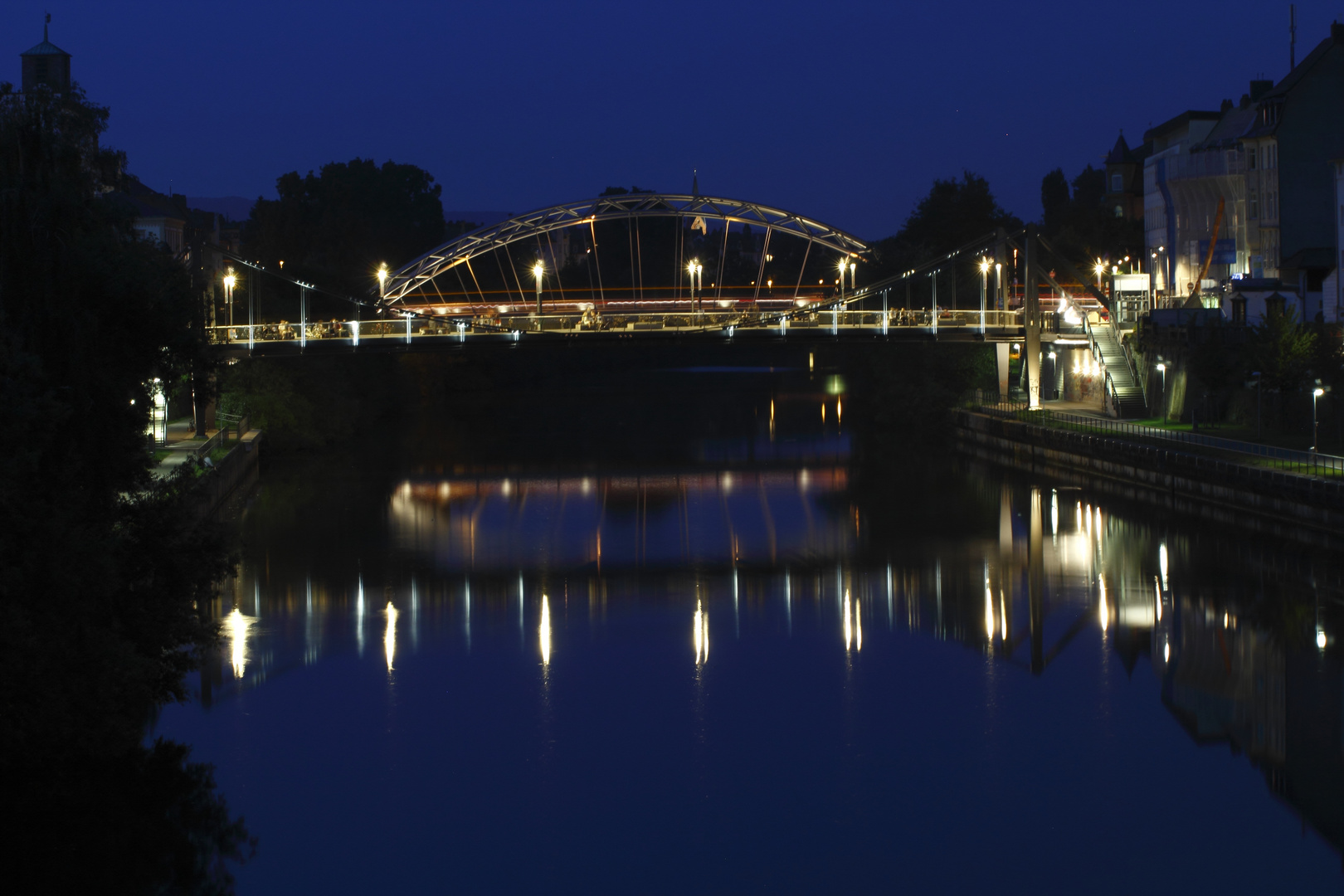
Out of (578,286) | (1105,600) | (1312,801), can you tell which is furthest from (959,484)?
(578,286)

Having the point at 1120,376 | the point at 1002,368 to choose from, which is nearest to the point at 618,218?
the point at 1002,368

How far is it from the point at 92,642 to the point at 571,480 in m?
28.3

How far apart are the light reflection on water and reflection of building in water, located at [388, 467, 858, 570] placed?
0.14m

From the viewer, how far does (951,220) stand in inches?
2955

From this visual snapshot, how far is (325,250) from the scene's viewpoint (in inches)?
3260

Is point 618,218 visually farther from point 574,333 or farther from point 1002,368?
point 1002,368

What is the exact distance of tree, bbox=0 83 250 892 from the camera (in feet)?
47.9

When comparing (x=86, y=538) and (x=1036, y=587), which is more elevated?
(x=86, y=538)

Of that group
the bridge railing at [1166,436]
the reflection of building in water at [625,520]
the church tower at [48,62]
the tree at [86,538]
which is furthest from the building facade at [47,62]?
the tree at [86,538]

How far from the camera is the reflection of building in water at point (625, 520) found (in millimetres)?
30812

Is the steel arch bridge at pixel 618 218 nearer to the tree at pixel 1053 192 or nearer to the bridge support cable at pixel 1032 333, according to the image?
the bridge support cable at pixel 1032 333

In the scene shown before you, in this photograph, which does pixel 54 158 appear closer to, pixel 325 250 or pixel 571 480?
pixel 571 480

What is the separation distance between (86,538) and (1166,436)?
1201 inches

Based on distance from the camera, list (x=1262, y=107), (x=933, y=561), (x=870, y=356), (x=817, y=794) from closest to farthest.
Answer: (x=817, y=794) → (x=933, y=561) → (x=1262, y=107) → (x=870, y=356)
